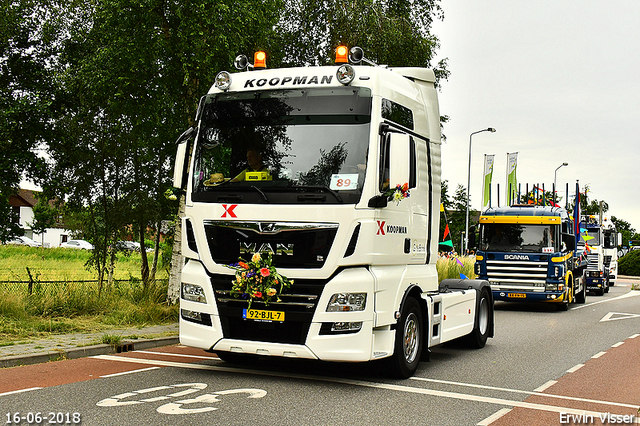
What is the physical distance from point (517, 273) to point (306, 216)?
529 inches

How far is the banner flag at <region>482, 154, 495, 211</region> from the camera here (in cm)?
3606

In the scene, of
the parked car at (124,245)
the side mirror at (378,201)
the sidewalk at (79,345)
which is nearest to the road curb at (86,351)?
the sidewalk at (79,345)

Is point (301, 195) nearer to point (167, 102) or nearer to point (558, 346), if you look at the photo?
point (558, 346)

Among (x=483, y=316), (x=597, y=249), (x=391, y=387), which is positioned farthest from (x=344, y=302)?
(x=597, y=249)

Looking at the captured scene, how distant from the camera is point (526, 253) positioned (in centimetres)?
1925

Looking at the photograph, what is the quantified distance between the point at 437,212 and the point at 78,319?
6.44m

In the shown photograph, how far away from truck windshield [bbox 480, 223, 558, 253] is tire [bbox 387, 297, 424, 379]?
38.3 feet

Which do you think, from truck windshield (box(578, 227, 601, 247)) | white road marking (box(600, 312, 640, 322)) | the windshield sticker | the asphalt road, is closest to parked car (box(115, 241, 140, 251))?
the asphalt road

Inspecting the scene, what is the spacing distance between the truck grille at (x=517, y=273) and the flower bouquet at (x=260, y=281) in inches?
526

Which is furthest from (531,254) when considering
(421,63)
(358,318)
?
(358,318)

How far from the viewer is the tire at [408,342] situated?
25.8ft

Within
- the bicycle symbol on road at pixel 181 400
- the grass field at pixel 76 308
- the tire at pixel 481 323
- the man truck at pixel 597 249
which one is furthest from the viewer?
the man truck at pixel 597 249

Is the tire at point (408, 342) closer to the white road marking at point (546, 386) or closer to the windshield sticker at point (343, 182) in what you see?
the white road marking at point (546, 386)

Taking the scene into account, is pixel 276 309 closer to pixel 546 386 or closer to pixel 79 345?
pixel 546 386
